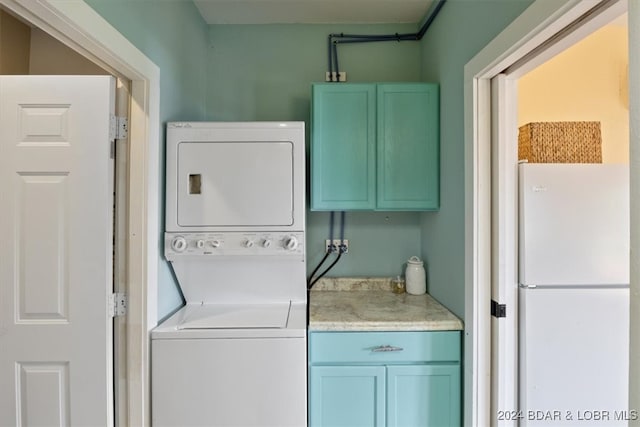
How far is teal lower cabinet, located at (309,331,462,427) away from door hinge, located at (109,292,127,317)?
0.88m

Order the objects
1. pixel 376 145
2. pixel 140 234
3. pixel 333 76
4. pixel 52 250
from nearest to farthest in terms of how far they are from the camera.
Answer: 1. pixel 52 250
2. pixel 140 234
3. pixel 376 145
4. pixel 333 76

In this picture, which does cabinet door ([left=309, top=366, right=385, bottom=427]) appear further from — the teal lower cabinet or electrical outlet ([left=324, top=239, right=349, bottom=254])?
electrical outlet ([left=324, top=239, right=349, bottom=254])

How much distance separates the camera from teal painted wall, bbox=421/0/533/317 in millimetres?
1400

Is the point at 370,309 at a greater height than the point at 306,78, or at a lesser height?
lesser

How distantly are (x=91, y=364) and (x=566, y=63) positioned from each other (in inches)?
121

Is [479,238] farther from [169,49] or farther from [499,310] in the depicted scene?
[169,49]

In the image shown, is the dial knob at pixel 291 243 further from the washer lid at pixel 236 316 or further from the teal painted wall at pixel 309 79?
the teal painted wall at pixel 309 79

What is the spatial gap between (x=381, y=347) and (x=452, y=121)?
1.23 m

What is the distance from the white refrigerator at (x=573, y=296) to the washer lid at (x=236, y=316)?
1.18m

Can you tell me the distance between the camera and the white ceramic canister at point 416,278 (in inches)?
80.4

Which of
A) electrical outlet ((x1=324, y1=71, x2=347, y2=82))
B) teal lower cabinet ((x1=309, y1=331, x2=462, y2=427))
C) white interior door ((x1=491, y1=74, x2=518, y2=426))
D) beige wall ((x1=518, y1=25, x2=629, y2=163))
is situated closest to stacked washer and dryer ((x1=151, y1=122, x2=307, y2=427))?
teal lower cabinet ((x1=309, y1=331, x2=462, y2=427))

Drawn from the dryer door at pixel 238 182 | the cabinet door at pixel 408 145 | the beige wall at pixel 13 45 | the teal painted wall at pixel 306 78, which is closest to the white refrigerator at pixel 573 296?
the cabinet door at pixel 408 145

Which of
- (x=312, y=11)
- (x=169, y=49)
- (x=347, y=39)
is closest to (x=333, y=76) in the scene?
(x=347, y=39)

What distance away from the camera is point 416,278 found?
204 cm
